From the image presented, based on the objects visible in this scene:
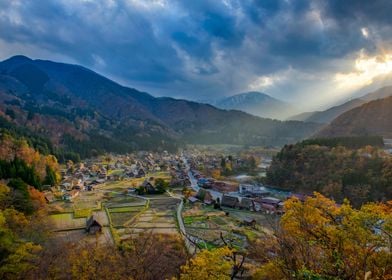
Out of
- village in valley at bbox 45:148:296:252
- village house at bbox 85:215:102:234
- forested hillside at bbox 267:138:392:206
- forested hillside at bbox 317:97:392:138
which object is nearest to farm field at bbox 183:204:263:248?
village in valley at bbox 45:148:296:252

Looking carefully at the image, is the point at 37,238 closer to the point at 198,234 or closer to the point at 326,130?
the point at 198,234

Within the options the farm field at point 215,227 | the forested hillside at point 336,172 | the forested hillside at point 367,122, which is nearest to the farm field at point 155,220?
the farm field at point 215,227

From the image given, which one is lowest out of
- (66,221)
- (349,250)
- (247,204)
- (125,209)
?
(247,204)

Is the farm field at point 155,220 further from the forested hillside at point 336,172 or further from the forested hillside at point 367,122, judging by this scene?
the forested hillside at point 367,122

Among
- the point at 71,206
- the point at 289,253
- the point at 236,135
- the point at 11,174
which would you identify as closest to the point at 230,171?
the point at 71,206

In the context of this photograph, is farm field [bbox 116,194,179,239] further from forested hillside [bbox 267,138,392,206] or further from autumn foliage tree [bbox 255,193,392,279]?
forested hillside [bbox 267,138,392,206]

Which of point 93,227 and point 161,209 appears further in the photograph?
point 161,209

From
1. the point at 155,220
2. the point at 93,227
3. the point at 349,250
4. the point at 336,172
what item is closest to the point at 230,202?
the point at 155,220

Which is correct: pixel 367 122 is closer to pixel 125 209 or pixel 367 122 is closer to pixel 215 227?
pixel 215 227
